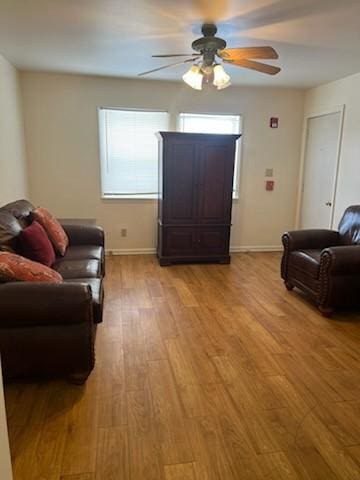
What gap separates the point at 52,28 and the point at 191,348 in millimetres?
2811

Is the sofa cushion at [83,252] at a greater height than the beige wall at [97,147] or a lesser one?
lesser

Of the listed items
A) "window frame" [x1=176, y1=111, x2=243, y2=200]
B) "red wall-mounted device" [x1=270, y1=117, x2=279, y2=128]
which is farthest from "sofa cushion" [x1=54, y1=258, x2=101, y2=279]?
"red wall-mounted device" [x1=270, y1=117, x2=279, y2=128]

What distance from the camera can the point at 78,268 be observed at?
296 centimetres

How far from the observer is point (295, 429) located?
189 cm

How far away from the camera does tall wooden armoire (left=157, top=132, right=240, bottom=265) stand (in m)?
4.55

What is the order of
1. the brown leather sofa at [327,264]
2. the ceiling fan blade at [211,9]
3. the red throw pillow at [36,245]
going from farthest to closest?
the brown leather sofa at [327,264], the red throw pillow at [36,245], the ceiling fan blade at [211,9]

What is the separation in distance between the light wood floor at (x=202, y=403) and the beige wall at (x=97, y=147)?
2.11m

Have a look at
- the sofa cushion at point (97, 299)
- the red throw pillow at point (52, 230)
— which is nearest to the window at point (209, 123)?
the red throw pillow at point (52, 230)

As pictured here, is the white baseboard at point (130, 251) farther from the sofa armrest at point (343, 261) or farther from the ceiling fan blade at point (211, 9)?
the ceiling fan blade at point (211, 9)

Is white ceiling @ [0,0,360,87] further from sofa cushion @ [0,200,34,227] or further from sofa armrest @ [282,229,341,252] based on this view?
sofa armrest @ [282,229,341,252]

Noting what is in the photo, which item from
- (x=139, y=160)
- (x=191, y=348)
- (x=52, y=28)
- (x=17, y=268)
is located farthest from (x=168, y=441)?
(x=139, y=160)

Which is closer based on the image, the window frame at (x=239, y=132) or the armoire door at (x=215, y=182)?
the armoire door at (x=215, y=182)

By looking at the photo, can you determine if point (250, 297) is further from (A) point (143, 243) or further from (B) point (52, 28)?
(B) point (52, 28)

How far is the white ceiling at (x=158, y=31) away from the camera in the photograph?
244 centimetres
